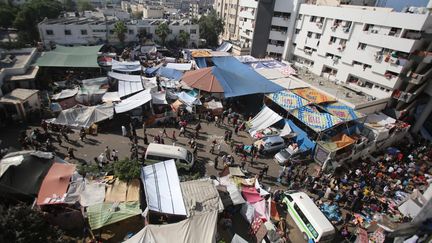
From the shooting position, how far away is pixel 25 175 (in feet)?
39.9

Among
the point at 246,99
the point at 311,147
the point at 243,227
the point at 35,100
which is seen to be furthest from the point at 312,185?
the point at 35,100

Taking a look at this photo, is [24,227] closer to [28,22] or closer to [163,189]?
[163,189]

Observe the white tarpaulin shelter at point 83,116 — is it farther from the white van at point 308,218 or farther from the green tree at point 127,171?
the white van at point 308,218

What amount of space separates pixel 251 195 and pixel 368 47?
1997 centimetres

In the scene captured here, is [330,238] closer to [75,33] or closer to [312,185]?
[312,185]

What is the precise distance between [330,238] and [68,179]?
13.2 meters

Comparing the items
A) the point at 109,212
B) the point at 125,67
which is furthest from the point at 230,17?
the point at 109,212

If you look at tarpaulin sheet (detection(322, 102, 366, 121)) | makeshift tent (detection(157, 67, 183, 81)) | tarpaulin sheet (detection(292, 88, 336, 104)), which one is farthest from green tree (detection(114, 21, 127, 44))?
tarpaulin sheet (detection(322, 102, 366, 121))

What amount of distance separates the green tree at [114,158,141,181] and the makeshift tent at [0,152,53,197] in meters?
3.72

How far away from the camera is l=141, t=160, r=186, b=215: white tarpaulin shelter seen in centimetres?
1165

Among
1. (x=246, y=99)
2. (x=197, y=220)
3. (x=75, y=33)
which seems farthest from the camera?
(x=75, y=33)

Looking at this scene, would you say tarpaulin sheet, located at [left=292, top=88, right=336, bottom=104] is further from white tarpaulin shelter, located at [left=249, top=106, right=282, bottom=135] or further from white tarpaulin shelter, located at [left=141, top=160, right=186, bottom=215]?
white tarpaulin shelter, located at [left=141, top=160, right=186, bottom=215]

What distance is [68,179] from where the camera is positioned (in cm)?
1223

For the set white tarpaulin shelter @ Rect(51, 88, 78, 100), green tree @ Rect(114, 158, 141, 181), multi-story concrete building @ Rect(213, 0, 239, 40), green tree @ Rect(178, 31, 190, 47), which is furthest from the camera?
multi-story concrete building @ Rect(213, 0, 239, 40)
